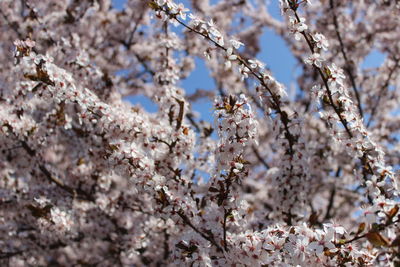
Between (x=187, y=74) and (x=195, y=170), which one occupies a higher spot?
(x=187, y=74)

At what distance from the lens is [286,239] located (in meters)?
2.95

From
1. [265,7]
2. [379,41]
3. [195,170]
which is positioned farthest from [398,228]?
[265,7]

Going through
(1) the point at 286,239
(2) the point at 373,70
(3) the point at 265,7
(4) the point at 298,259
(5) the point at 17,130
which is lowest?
(4) the point at 298,259

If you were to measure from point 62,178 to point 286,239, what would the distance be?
16.0ft

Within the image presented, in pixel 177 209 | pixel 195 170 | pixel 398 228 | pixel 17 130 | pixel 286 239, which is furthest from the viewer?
pixel 195 170

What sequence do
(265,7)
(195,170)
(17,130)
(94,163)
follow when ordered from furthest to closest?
(265,7) < (94,163) < (195,170) < (17,130)

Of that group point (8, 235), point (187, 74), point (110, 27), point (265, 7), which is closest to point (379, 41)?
point (265, 7)

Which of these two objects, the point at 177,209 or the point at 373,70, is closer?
the point at 177,209

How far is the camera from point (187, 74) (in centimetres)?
907

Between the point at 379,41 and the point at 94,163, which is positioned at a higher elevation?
the point at 379,41

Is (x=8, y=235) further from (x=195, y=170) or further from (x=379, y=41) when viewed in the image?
(x=379, y=41)

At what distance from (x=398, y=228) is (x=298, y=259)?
0.70m

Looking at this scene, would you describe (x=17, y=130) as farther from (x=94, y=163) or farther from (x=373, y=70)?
(x=373, y=70)

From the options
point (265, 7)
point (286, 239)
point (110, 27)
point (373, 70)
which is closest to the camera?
point (286, 239)
